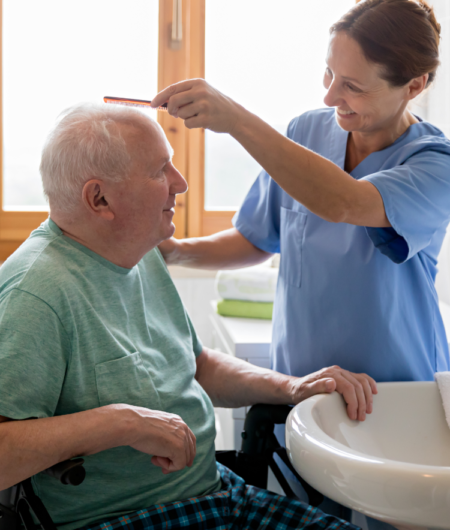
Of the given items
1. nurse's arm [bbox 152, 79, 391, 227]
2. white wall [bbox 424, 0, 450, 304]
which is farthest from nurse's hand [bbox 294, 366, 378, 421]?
white wall [bbox 424, 0, 450, 304]

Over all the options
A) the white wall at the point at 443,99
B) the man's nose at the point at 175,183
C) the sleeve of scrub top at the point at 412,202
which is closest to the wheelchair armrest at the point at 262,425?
the sleeve of scrub top at the point at 412,202

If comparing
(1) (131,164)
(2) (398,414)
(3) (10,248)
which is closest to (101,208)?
(1) (131,164)

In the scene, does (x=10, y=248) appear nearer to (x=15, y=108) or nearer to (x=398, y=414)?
(x=15, y=108)

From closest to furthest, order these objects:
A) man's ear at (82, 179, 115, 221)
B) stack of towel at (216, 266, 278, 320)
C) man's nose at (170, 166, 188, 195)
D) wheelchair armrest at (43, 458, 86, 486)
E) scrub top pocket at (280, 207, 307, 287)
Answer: wheelchair armrest at (43, 458, 86, 486) < man's ear at (82, 179, 115, 221) < man's nose at (170, 166, 188, 195) < scrub top pocket at (280, 207, 307, 287) < stack of towel at (216, 266, 278, 320)

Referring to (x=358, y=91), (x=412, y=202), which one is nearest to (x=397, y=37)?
(x=358, y=91)

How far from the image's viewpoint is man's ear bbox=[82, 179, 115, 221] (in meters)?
1.08

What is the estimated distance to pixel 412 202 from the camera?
1121 mm

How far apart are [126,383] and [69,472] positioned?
0.23 metres

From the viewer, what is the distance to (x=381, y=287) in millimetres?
1234

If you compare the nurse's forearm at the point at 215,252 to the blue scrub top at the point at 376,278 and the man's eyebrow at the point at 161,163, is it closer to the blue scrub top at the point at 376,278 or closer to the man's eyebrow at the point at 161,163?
the blue scrub top at the point at 376,278

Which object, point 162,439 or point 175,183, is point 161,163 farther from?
point 162,439

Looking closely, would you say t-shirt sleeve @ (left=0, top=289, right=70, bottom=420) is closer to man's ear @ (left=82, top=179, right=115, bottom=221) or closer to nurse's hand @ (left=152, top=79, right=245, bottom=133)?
man's ear @ (left=82, top=179, right=115, bottom=221)

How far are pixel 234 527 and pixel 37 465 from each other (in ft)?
1.46

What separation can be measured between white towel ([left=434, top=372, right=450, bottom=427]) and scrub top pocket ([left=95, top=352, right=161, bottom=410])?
1.94 feet
